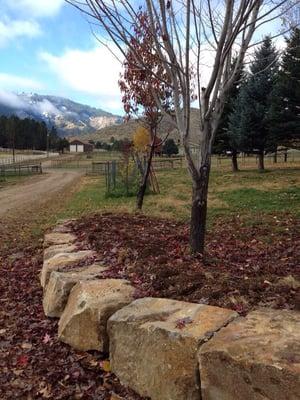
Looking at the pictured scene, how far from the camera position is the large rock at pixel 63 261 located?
562 cm

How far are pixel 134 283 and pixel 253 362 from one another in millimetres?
2155

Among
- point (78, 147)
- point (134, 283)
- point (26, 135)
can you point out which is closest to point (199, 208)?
point (134, 283)

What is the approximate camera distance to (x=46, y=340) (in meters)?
4.54

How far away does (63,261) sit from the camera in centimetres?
577

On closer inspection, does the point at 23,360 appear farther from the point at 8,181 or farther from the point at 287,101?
the point at 8,181

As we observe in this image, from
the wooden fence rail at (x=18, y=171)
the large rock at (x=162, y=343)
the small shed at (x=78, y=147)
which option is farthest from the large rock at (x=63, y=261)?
the small shed at (x=78, y=147)

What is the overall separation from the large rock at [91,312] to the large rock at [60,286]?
237 mm

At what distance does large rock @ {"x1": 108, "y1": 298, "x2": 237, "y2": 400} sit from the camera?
10.4 ft

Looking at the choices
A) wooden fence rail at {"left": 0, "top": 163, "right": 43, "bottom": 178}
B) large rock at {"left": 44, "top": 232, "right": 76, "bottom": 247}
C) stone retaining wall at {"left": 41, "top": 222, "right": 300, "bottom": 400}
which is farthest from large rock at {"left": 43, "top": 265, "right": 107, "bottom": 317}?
wooden fence rail at {"left": 0, "top": 163, "right": 43, "bottom": 178}

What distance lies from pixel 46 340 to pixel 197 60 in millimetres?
3314

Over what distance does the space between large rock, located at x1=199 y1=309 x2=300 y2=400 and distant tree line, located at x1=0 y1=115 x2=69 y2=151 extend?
404ft

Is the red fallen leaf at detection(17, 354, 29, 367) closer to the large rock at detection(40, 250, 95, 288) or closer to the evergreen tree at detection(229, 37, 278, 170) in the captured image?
the large rock at detection(40, 250, 95, 288)

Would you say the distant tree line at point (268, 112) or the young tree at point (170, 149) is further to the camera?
the young tree at point (170, 149)

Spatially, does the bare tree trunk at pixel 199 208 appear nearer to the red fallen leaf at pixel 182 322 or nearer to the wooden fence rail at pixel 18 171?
the red fallen leaf at pixel 182 322
